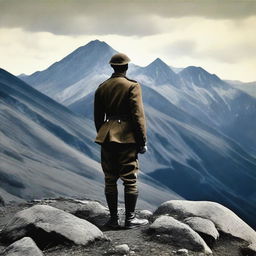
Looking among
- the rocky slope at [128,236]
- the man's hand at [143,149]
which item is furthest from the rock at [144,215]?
the man's hand at [143,149]

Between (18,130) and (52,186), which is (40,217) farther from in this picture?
(18,130)

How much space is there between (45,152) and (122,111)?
10849cm

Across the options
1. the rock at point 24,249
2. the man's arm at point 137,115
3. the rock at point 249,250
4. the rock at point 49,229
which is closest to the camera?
the rock at point 24,249

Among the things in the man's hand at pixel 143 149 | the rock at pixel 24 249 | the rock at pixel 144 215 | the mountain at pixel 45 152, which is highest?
the man's hand at pixel 143 149

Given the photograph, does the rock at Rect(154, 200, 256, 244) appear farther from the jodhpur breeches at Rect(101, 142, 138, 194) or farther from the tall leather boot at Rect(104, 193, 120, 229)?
the jodhpur breeches at Rect(101, 142, 138, 194)

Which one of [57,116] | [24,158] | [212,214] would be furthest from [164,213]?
[57,116]

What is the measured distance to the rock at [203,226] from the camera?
6047 millimetres

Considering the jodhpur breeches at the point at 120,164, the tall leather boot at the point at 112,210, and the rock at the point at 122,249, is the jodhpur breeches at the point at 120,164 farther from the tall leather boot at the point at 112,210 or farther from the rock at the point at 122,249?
the rock at the point at 122,249

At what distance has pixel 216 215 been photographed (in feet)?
21.7

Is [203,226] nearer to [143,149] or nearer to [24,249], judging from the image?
[143,149]

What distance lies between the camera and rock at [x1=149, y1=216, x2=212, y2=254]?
5.52m

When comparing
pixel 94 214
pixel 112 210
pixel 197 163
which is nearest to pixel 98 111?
pixel 112 210

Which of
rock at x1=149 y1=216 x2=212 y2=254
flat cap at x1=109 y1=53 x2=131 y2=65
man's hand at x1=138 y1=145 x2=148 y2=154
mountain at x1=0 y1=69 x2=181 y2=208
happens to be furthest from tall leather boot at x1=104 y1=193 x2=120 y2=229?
mountain at x1=0 y1=69 x2=181 y2=208

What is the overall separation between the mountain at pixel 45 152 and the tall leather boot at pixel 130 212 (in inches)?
2446
